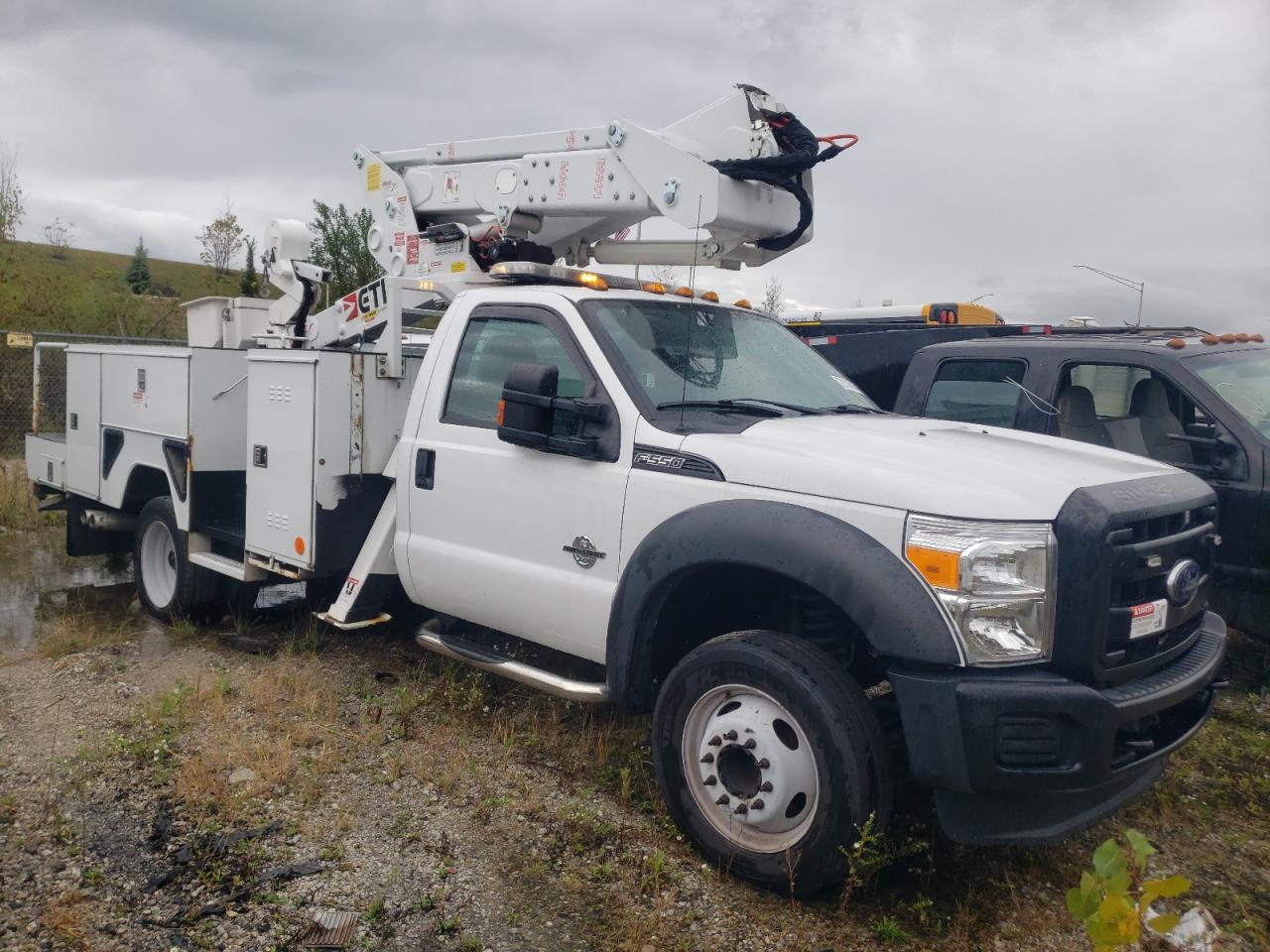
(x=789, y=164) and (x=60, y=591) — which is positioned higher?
(x=789, y=164)

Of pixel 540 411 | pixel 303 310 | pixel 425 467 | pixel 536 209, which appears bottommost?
pixel 425 467

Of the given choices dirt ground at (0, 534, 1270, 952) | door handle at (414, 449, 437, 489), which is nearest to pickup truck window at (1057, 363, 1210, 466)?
dirt ground at (0, 534, 1270, 952)

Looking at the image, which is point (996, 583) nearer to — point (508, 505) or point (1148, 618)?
point (1148, 618)

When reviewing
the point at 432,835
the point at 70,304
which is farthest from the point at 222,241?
the point at 432,835

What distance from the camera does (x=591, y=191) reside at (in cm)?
572

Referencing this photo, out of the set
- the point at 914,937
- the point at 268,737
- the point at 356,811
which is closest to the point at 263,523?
the point at 268,737

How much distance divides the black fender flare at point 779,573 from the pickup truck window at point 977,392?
313 centimetres

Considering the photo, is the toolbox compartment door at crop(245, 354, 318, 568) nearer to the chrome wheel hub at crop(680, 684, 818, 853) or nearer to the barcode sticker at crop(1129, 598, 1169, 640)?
the chrome wheel hub at crop(680, 684, 818, 853)

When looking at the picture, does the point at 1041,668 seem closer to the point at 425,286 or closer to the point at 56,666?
the point at 425,286

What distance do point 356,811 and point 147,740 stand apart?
127cm

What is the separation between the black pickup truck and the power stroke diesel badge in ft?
10.3

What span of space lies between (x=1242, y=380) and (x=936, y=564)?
3.73m

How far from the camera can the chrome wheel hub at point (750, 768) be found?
A: 3.55 metres

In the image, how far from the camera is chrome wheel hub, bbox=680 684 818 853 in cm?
355
